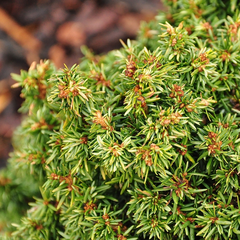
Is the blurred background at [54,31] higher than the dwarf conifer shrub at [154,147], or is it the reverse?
the blurred background at [54,31]

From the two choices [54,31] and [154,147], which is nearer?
[154,147]

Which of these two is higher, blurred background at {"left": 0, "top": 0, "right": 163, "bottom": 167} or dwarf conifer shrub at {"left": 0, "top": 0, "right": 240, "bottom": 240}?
blurred background at {"left": 0, "top": 0, "right": 163, "bottom": 167}

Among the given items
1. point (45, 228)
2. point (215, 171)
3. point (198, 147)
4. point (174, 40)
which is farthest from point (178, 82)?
point (45, 228)

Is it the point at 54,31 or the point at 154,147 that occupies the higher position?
the point at 54,31

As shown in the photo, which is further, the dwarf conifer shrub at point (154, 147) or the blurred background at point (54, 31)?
the blurred background at point (54, 31)

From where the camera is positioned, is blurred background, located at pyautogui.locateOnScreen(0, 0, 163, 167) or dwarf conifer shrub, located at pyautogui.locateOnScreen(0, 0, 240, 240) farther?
blurred background, located at pyautogui.locateOnScreen(0, 0, 163, 167)

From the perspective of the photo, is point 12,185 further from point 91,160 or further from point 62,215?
point 91,160
